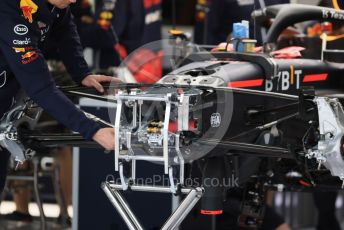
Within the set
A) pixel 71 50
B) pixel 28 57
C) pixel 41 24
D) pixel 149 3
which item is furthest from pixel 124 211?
pixel 149 3

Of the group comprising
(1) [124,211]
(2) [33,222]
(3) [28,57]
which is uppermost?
(3) [28,57]

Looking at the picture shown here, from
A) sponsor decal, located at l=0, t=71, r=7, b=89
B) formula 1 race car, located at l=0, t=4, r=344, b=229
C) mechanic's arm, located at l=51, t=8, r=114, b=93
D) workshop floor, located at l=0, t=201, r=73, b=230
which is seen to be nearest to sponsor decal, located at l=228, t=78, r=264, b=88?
formula 1 race car, located at l=0, t=4, r=344, b=229

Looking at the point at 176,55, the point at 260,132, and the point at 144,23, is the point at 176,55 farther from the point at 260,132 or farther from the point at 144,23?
the point at 144,23

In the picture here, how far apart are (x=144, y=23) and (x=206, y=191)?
13.1 ft

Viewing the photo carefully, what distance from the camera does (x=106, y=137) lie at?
12.9 feet

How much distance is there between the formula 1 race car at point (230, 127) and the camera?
3877 mm

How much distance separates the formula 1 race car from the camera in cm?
388

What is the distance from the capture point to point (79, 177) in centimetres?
552

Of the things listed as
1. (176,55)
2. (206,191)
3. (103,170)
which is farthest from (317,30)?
(206,191)

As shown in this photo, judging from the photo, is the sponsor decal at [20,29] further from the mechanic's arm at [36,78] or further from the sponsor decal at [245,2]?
the sponsor decal at [245,2]

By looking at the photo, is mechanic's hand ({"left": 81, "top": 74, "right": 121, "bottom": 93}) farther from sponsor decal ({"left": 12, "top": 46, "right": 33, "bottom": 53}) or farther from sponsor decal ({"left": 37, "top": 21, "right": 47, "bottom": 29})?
sponsor decal ({"left": 12, "top": 46, "right": 33, "bottom": 53})

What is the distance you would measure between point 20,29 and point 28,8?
115 millimetres

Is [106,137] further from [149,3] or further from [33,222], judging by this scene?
[149,3]

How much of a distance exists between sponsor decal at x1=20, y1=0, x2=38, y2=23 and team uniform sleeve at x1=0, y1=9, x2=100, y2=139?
2cm
